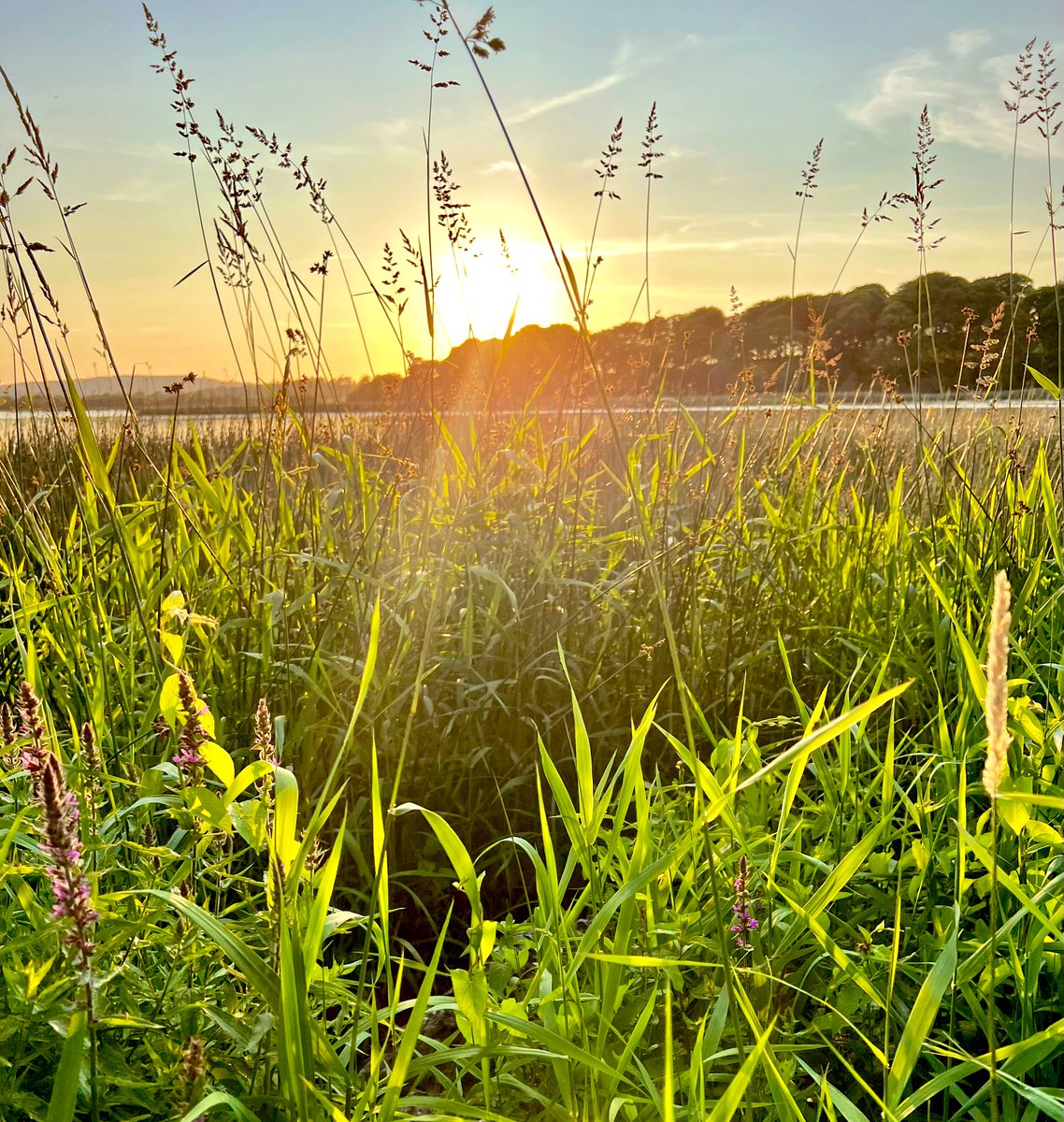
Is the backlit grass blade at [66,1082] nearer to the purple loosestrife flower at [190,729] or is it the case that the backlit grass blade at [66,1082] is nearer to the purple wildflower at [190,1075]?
the purple wildflower at [190,1075]

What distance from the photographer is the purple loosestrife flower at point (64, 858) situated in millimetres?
589

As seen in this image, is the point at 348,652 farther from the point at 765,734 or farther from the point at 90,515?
the point at 765,734

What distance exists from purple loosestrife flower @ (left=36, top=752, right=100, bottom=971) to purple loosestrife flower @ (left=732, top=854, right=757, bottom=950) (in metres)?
0.71

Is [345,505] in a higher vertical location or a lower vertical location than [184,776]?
higher

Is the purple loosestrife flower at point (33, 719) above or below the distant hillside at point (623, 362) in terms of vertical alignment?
below

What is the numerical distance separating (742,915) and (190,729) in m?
0.68

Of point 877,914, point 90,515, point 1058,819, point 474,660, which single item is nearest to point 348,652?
point 474,660

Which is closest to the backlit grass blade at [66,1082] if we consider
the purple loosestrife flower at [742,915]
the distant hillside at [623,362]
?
the purple loosestrife flower at [742,915]

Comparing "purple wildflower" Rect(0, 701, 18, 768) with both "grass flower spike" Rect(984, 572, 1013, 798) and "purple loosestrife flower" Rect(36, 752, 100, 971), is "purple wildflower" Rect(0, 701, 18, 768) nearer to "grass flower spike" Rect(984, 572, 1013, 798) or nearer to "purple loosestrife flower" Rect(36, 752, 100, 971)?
"purple loosestrife flower" Rect(36, 752, 100, 971)

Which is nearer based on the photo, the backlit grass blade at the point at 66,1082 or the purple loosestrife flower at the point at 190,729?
the backlit grass blade at the point at 66,1082

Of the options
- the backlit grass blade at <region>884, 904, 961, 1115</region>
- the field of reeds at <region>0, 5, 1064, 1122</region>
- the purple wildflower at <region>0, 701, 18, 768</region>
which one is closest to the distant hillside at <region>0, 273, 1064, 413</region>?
the field of reeds at <region>0, 5, 1064, 1122</region>

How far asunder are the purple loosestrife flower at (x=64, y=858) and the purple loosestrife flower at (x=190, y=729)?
0.65 ft

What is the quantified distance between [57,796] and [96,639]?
51.8 inches

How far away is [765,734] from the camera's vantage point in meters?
2.29
